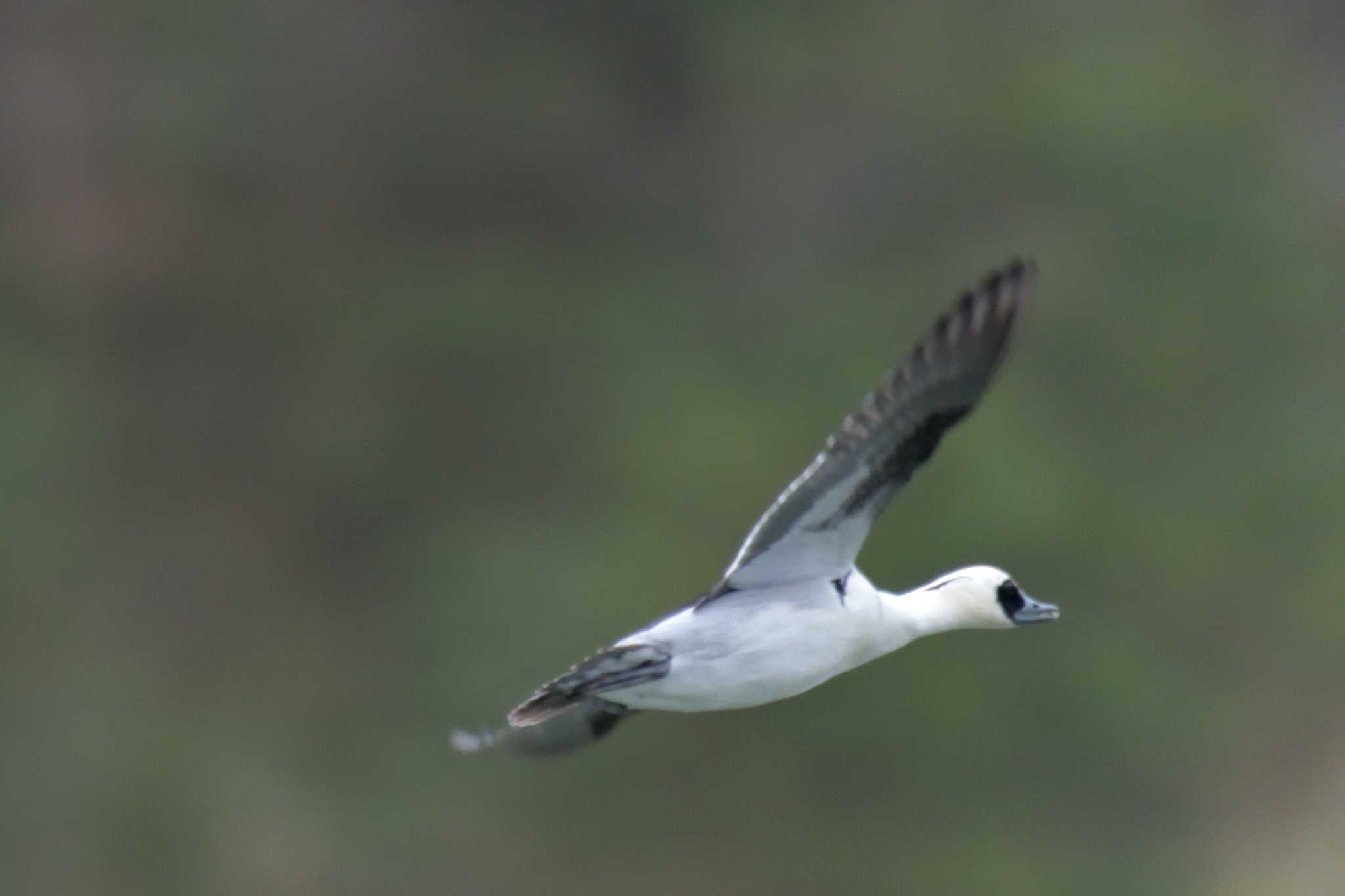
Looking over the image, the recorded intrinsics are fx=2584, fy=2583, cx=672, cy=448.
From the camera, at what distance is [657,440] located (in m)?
32.9

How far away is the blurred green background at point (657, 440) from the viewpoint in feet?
91.6

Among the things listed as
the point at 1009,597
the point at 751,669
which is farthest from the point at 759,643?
the point at 1009,597

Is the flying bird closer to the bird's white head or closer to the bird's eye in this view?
A: the bird's white head

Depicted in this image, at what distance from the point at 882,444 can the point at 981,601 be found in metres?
1.33

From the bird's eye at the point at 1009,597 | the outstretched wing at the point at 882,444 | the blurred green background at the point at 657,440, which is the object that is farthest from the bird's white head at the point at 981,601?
the blurred green background at the point at 657,440

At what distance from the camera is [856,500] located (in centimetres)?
973

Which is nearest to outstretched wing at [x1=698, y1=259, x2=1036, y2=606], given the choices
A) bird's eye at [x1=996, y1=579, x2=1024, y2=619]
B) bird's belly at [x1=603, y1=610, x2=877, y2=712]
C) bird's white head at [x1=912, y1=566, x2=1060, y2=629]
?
bird's belly at [x1=603, y1=610, x2=877, y2=712]

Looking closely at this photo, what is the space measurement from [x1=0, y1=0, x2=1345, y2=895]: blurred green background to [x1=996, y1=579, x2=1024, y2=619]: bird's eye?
45.3 feet

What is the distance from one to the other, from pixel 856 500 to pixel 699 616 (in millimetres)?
793

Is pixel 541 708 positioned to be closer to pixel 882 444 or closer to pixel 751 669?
pixel 751 669

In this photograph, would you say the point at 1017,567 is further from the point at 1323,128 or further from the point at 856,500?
the point at 856,500

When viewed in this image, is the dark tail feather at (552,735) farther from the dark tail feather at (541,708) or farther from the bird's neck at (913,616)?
the bird's neck at (913,616)

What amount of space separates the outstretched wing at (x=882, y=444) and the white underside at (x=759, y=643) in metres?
0.11

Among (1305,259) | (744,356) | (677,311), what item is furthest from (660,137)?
(1305,259)
